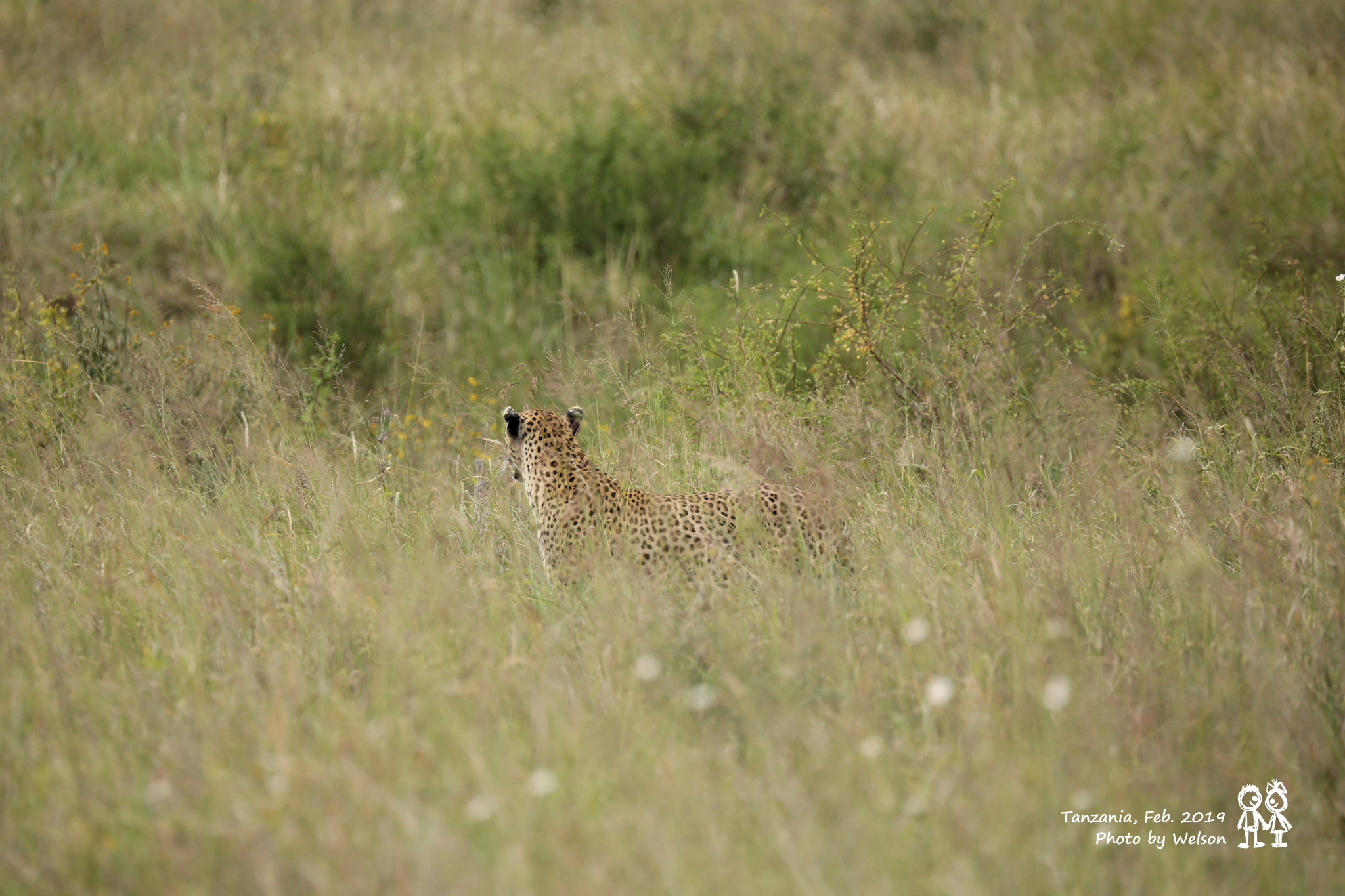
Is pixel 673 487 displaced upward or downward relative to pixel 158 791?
downward

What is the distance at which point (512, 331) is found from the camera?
934 cm

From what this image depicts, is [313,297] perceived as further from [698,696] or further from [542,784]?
[542,784]

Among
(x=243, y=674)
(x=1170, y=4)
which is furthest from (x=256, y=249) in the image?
(x=1170, y=4)

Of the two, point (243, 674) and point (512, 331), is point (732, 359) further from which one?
point (512, 331)

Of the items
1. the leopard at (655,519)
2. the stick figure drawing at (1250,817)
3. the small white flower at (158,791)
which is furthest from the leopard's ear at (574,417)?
the stick figure drawing at (1250,817)

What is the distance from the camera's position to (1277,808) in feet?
9.07

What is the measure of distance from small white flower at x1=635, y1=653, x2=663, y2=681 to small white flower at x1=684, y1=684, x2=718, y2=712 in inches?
4.4

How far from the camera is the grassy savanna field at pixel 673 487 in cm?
260

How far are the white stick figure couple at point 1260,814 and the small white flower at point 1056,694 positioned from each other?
471 millimetres

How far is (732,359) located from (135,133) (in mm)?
8176

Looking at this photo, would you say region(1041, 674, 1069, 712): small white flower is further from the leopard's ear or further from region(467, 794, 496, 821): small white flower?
the leopard's ear

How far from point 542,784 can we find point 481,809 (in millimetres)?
159

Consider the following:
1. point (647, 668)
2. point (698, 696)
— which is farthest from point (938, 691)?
point (647, 668)

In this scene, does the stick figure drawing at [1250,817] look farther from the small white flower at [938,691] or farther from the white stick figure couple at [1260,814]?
the small white flower at [938,691]
